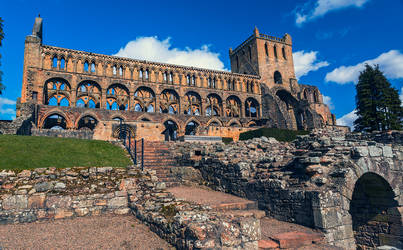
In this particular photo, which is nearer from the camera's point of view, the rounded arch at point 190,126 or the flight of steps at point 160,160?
the flight of steps at point 160,160

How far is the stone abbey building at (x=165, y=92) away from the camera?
29.9m

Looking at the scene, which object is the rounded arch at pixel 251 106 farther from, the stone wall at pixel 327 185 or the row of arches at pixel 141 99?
the stone wall at pixel 327 185

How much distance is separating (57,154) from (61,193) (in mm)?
3387

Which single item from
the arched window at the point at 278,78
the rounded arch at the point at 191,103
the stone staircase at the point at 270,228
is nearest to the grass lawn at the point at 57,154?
the stone staircase at the point at 270,228

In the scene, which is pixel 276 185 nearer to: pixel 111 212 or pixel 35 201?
pixel 111 212

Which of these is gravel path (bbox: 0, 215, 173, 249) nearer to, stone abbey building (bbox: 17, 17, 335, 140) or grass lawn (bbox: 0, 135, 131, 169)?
grass lawn (bbox: 0, 135, 131, 169)

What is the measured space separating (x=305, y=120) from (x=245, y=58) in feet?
55.9

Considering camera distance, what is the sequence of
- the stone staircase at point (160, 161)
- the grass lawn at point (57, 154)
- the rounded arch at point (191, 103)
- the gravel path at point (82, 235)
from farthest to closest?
the rounded arch at point (191, 103), the stone staircase at point (160, 161), the grass lawn at point (57, 154), the gravel path at point (82, 235)

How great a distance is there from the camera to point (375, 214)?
29.7ft

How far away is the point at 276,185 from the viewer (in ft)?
25.3

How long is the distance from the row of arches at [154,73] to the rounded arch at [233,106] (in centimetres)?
179

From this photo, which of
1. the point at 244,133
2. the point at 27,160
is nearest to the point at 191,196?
the point at 27,160

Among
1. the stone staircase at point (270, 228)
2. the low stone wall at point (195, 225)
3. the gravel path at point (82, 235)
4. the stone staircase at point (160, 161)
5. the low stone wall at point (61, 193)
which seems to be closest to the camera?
the low stone wall at point (195, 225)

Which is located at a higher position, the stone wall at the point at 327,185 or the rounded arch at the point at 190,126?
the rounded arch at the point at 190,126
